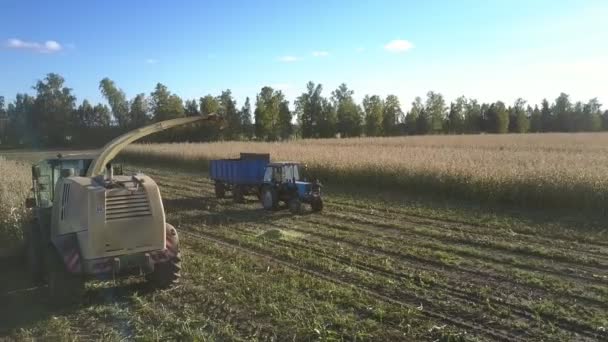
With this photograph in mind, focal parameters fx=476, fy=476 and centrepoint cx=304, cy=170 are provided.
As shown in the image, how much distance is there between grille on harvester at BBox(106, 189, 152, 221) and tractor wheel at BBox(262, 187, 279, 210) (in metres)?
8.12

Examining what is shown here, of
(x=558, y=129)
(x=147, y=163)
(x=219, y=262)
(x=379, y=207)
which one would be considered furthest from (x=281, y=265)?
(x=558, y=129)

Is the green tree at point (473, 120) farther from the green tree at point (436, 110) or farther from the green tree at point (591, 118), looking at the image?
the green tree at point (591, 118)

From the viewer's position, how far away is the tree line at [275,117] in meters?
68.8

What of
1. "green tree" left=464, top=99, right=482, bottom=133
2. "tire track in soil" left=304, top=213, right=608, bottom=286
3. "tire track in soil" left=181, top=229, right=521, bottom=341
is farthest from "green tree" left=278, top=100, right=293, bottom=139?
"tire track in soil" left=181, top=229, right=521, bottom=341

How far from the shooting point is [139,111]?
84125 mm

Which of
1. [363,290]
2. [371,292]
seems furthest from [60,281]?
[371,292]

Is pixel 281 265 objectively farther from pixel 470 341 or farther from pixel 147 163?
pixel 147 163

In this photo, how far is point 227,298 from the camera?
700cm

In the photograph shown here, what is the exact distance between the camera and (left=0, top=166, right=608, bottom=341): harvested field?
19.2 ft

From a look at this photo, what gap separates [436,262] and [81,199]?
19.8 ft

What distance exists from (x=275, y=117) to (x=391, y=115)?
22.0 meters

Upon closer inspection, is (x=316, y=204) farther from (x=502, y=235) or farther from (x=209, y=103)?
(x=209, y=103)

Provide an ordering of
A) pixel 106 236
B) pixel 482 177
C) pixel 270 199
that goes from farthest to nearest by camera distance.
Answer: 1. pixel 482 177
2. pixel 270 199
3. pixel 106 236

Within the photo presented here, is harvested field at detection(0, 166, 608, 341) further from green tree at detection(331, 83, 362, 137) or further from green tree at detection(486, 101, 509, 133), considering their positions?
green tree at detection(486, 101, 509, 133)
